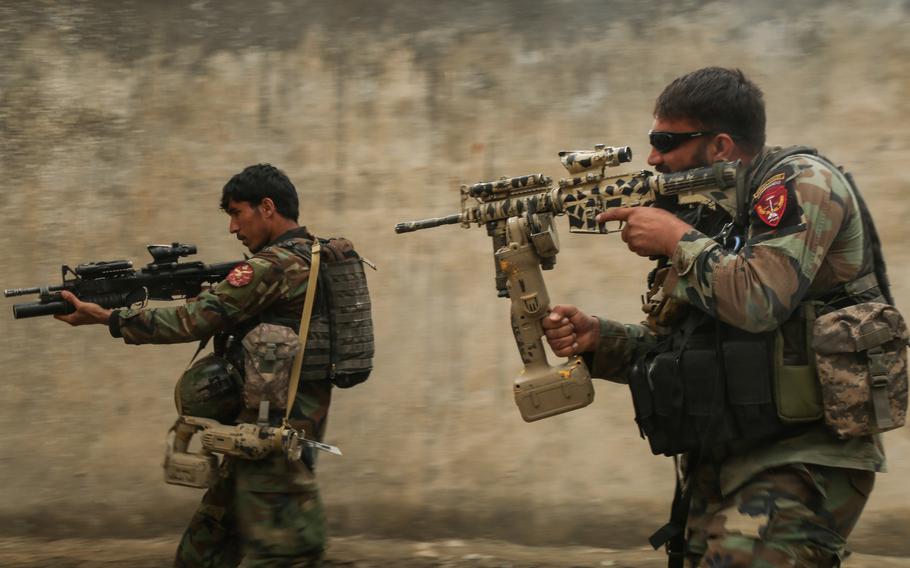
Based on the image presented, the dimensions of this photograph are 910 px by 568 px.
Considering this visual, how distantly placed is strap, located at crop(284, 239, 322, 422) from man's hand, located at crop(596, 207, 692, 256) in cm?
144

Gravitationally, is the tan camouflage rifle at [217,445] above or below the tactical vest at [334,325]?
below

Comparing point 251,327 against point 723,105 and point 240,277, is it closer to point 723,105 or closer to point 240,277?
point 240,277

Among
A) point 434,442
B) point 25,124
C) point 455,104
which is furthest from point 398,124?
point 25,124

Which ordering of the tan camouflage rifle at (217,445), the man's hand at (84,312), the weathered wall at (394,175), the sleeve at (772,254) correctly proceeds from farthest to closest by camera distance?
the weathered wall at (394,175) < the man's hand at (84,312) < the tan camouflage rifle at (217,445) < the sleeve at (772,254)

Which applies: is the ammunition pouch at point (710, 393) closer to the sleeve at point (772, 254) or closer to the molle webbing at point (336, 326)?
the sleeve at point (772, 254)

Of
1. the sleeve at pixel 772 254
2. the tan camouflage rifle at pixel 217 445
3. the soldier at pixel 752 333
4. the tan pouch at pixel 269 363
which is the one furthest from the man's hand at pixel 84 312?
the sleeve at pixel 772 254

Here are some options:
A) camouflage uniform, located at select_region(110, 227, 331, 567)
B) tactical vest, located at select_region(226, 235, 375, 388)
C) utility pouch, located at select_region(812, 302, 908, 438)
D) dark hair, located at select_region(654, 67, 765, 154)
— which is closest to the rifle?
camouflage uniform, located at select_region(110, 227, 331, 567)

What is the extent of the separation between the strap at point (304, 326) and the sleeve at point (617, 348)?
1.17m

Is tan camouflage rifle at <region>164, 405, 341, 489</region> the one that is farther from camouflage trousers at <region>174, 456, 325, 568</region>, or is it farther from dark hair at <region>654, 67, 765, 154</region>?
dark hair at <region>654, 67, 765, 154</region>

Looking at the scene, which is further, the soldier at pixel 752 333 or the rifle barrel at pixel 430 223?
the rifle barrel at pixel 430 223

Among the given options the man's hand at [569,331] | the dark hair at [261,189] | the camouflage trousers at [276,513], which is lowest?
the camouflage trousers at [276,513]

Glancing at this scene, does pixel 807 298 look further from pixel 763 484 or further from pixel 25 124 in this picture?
pixel 25 124

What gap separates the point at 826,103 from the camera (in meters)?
5.27

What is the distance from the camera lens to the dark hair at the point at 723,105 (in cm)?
266
